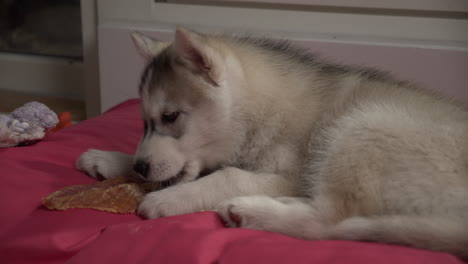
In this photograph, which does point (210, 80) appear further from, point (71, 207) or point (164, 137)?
point (71, 207)

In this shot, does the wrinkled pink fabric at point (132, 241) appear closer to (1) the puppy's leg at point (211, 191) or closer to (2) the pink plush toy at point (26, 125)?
(1) the puppy's leg at point (211, 191)

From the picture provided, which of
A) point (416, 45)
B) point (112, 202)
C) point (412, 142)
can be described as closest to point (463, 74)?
point (416, 45)

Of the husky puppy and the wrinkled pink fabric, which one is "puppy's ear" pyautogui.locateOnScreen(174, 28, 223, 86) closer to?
the husky puppy

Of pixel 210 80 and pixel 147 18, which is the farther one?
pixel 147 18

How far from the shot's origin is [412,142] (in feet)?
5.41

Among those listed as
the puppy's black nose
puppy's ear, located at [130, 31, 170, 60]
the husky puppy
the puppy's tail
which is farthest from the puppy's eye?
the puppy's tail

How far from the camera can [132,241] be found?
4.84 ft

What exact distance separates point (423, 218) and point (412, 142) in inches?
10.9

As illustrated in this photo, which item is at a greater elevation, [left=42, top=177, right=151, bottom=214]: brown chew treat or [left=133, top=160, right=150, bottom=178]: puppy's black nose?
[left=133, top=160, right=150, bottom=178]: puppy's black nose

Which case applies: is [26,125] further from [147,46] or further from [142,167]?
[142,167]

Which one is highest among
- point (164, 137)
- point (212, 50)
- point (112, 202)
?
point (212, 50)

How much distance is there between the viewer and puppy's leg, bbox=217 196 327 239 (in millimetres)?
1592

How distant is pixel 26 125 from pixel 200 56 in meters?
0.94

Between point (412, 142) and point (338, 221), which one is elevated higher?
point (412, 142)
